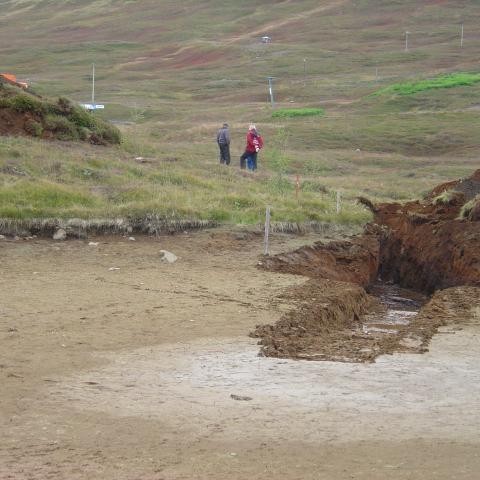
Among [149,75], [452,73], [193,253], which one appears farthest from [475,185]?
[149,75]

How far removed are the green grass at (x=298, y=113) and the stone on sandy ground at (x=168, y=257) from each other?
92.7 ft

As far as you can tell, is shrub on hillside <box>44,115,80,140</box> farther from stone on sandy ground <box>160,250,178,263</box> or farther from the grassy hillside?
stone on sandy ground <box>160,250,178,263</box>

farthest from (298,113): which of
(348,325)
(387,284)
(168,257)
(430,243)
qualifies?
(348,325)

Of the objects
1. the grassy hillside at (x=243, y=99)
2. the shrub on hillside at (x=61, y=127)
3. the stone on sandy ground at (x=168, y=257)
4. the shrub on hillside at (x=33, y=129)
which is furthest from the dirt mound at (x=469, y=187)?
the shrub on hillside at (x=33, y=129)

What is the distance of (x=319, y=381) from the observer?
29.6ft

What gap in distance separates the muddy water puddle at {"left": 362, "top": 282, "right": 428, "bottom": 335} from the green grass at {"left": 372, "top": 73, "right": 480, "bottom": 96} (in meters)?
29.6

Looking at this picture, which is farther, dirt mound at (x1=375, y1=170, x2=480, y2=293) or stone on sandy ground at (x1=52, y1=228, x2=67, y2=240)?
dirt mound at (x1=375, y1=170, x2=480, y2=293)

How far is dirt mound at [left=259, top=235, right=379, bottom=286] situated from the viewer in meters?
15.1

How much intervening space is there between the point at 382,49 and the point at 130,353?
63315 mm

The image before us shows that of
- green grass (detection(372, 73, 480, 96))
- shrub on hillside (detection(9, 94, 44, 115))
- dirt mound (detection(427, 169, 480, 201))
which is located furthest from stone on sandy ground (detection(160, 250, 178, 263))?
green grass (detection(372, 73, 480, 96))

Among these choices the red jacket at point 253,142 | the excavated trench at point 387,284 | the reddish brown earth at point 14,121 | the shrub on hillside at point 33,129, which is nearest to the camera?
the excavated trench at point 387,284

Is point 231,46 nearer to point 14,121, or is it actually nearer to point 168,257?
point 14,121

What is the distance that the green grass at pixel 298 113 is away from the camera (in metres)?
42.6

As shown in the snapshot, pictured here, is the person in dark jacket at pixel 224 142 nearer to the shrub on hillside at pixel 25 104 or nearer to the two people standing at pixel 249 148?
the two people standing at pixel 249 148
